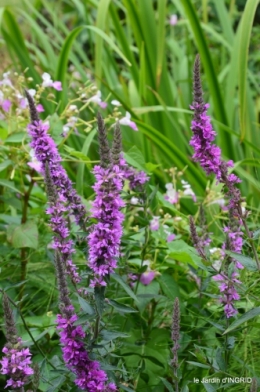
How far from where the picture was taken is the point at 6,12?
2.46 meters

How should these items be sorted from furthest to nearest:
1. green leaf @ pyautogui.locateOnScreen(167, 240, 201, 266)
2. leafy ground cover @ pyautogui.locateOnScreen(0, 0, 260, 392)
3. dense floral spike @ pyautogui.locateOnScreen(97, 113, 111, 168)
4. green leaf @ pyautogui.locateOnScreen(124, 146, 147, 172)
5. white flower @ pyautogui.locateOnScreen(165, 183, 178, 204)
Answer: white flower @ pyautogui.locateOnScreen(165, 183, 178, 204) < green leaf @ pyautogui.locateOnScreen(124, 146, 147, 172) < green leaf @ pyautogui.locateOnScreen(167, 240, 201, 266) < leafy ground cover @ pyautogui.locateOnScreen(0, 0, 260, 392) < dense floral spike @ pyautogui.locateOnScreen(97, 113, 111, 168)

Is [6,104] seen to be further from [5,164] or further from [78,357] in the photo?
[78,357]

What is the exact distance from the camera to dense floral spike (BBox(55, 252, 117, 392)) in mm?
1050

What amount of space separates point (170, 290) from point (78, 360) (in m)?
0.47

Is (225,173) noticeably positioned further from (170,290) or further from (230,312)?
(170,290)

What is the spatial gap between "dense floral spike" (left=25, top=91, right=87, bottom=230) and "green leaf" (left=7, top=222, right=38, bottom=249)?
16.0 inches

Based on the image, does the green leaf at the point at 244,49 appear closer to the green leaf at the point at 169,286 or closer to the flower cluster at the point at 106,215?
the green leaf at the point at 169,286

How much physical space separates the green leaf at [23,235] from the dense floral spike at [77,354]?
0.54 metres

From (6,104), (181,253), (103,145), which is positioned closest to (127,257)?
(181,253)

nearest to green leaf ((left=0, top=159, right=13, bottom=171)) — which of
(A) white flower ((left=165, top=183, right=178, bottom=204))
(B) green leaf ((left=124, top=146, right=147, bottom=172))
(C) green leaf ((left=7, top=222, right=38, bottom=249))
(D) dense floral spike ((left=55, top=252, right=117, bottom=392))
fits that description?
(C) green leaf ((left=7, top=222, right=38, bottom=249))

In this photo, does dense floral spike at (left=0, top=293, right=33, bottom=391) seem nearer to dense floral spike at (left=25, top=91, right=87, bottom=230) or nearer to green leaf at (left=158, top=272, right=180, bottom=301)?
dense floral spike at (left=25, top=91, right=87, bottom=230)

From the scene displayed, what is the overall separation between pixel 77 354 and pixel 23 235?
23.4 inches

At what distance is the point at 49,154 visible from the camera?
1.14 m

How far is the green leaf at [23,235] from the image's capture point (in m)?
1.58
